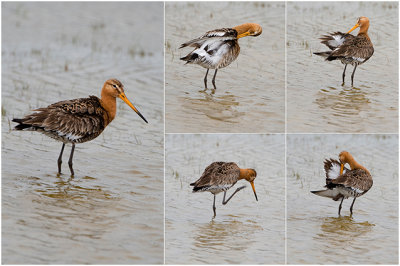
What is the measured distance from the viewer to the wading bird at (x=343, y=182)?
9.80m

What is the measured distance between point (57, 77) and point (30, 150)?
273cm

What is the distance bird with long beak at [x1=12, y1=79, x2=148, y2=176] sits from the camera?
9.10m

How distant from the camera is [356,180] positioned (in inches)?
391

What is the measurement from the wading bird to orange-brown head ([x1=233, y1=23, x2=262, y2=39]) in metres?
2.00

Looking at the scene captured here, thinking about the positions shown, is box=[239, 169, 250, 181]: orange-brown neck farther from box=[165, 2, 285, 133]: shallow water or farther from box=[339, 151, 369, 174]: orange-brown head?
box=[339, 151, 369, 174]: orange-brown head

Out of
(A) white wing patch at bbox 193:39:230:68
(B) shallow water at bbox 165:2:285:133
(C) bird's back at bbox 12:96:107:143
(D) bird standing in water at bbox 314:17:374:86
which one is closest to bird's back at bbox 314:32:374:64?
(D) bird standing in water at bbox 314:17:374:86

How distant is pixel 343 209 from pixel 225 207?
1.59 meters

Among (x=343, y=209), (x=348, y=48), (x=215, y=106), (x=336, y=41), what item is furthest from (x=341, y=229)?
(x=336, y=41)

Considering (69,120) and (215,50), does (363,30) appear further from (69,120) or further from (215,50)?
(69,120)

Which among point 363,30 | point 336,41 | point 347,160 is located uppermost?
point 363,30

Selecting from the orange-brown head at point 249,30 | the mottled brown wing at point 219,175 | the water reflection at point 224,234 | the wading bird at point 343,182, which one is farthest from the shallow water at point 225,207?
the orange-brown head at point 249,30

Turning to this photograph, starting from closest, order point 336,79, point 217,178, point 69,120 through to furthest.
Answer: point 69,120, point 217,178, point 336,79

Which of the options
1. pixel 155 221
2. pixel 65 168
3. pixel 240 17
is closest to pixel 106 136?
pixel 65 168

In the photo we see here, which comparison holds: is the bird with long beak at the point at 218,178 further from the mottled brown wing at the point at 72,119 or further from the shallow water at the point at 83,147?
the mottled brown wing at the point at 72,119
